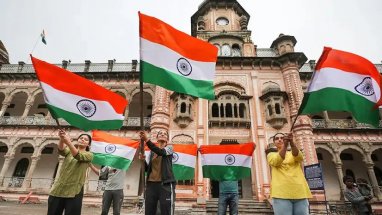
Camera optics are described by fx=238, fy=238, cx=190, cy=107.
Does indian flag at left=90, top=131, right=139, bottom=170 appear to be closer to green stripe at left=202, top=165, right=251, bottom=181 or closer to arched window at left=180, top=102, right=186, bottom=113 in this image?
green stripe at left=202, top=165, right=251, bottom=181

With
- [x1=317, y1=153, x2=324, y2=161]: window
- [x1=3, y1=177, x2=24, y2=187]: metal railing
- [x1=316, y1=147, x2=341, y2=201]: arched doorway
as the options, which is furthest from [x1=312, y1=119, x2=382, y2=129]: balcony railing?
[x1=3, y1=177, x2=24, y2=187]: metal railing

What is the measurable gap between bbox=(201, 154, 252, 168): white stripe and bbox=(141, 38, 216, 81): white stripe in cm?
608

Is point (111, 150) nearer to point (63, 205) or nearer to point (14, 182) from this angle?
point (63, 205)

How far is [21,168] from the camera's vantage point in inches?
829

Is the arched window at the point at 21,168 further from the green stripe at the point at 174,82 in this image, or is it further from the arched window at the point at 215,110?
the green stripe at the point at 174,82

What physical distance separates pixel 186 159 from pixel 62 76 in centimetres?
780

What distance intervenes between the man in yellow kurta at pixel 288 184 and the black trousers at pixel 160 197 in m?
1.80

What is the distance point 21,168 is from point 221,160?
19.8 meters

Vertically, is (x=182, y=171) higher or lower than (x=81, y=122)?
lower

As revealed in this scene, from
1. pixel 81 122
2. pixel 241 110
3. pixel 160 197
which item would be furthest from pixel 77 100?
pixel 241 110

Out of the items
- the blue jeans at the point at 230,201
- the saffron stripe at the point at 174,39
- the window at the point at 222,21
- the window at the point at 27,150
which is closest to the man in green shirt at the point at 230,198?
the blue jeans at the point at 230,201

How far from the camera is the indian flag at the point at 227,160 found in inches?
382

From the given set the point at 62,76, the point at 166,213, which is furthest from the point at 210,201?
the point at 62,76

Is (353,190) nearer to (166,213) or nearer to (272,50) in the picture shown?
(166,213)
